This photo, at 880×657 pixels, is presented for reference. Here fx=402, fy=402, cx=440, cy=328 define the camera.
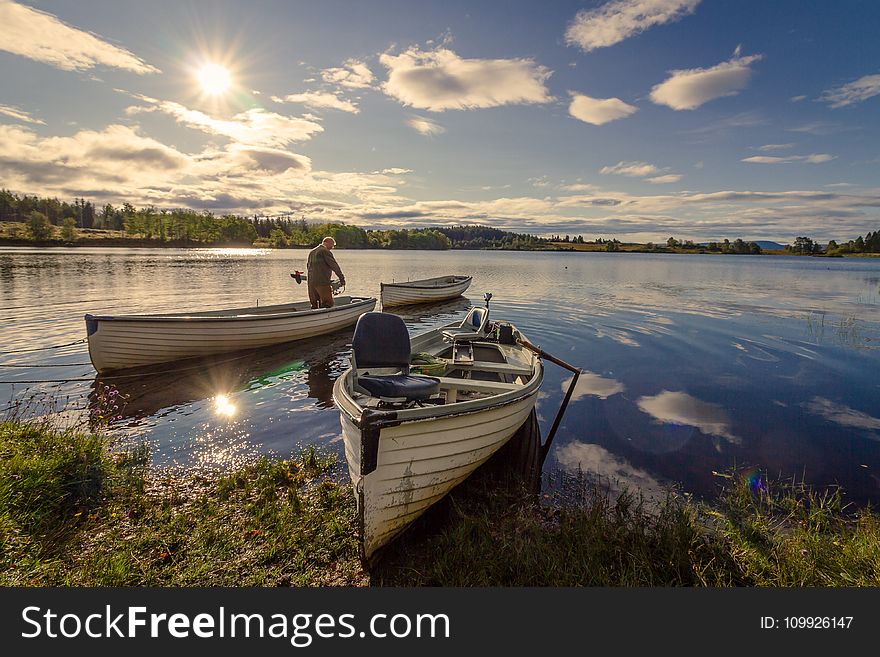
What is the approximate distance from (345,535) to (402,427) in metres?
1.89

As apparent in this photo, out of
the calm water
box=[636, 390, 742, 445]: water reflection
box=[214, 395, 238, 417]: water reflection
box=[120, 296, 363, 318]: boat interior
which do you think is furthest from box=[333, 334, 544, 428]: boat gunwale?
box=[120, 296, 363, 318]: boat interior

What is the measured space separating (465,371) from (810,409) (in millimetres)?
9570

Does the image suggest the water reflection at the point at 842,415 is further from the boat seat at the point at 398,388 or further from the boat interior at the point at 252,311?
the boat interior at the point at 252,311

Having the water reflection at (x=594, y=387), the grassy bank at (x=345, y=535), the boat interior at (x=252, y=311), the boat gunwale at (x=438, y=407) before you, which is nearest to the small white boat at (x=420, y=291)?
the boat interior at (x=252, y=311)

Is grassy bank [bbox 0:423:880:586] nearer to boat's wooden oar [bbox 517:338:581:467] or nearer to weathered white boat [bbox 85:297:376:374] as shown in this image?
boat's wooden oar [bbox 517:338:581:467]

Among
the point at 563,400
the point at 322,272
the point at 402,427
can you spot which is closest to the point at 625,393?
the point at 563,400

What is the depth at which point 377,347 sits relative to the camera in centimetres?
728

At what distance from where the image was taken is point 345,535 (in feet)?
17.8

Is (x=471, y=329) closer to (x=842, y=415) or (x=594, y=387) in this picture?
(x=594, y=387)

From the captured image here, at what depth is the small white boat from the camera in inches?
1038

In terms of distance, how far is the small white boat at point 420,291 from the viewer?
26.4 meters

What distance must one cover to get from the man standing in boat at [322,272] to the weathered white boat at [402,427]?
30.3 ft

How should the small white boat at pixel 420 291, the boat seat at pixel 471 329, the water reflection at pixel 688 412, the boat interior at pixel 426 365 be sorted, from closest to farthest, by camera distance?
1. the boat interior at pixel 426 365
2. the water reflection at pixel 688 412
3. the boat seat at pixel 471 329
4. the small white boat at pixel 420 291

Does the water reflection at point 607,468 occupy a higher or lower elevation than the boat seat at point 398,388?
lower
